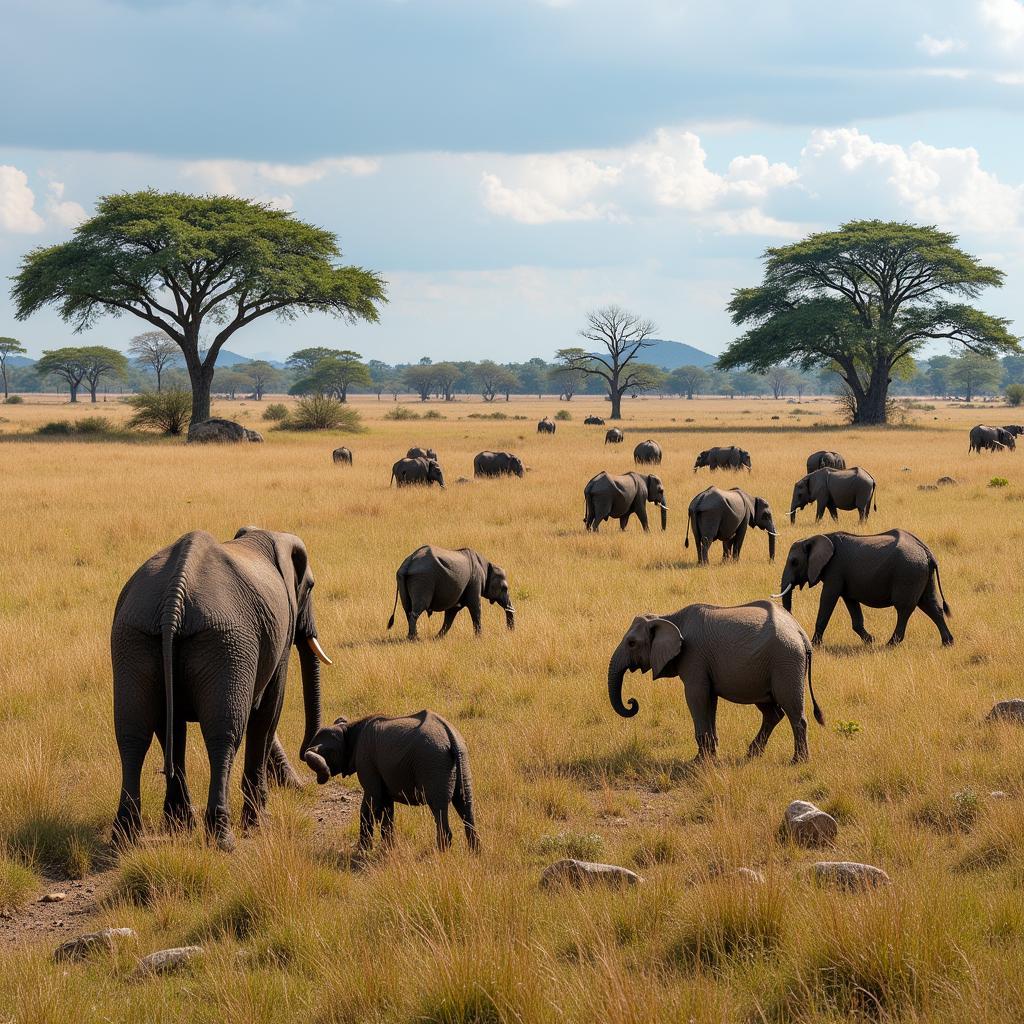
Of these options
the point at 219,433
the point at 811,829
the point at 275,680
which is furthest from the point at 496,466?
the point at 811,829

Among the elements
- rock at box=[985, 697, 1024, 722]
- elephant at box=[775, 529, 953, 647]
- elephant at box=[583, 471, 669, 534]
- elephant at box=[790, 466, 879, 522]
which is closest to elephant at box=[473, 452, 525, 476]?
elephant at box=[583, 471, 669, 534]

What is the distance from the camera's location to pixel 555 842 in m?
6.24

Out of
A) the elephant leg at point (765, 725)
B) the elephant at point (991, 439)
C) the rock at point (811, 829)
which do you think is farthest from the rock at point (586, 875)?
the elephant at point (991, 439)

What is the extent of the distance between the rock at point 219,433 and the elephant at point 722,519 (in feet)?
104

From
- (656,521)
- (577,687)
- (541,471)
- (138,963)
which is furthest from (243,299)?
(138,963)

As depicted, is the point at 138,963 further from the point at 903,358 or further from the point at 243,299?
the point at 903,358

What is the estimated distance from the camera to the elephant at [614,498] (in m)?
18.7

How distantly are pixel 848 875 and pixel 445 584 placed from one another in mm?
6526

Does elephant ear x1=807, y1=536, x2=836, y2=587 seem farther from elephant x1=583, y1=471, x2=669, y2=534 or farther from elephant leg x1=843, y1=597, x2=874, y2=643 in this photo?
elephant x1=583, y1=471, x2=669, y2=534

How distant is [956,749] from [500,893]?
13.5 ft

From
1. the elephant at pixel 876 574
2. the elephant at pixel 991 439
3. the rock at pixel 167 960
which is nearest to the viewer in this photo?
the rock at pixel 167 960

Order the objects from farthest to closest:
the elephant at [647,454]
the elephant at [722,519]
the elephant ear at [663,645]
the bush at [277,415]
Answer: the bush at [277,415] → the elephant at [647,454] → the elephant at [722,519] → the elephant ear at [663,645]

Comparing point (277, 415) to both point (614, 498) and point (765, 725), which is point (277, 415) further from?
point (765, 725)

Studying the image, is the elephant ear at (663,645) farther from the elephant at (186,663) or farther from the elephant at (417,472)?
the elephant at (417,472)
